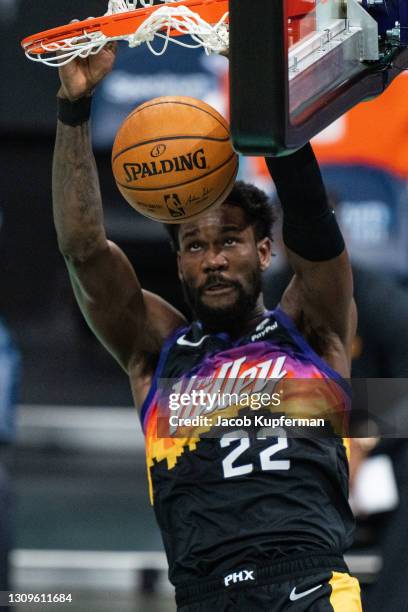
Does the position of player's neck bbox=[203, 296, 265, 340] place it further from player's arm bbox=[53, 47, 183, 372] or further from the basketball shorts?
the basketball shorts

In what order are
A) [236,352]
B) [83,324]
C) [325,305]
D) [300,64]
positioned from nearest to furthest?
[300,64], [325,305], [236,352], [83,324]

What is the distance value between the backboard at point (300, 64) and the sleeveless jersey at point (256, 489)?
89 cm

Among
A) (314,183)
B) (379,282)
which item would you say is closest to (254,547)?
(314,183)

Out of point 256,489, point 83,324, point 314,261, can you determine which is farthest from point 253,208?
point 83,324

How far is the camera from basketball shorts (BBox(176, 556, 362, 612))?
3176 millimetres

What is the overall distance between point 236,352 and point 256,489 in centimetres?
44

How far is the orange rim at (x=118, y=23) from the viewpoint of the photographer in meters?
3.04

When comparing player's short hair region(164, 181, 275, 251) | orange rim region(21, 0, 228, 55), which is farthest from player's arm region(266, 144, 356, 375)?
orange rim region(21, 0, 228, 55)

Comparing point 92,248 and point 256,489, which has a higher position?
point 92,248

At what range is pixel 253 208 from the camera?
12.1ft

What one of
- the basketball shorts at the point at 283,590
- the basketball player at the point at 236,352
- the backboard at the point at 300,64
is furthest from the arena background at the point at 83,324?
the backboard at the point at 300,64

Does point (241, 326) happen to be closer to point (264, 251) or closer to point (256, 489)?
point (264, 251)

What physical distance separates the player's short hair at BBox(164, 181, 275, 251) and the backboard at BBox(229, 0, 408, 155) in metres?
0.77

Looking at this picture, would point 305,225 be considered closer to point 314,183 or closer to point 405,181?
point 314,183
